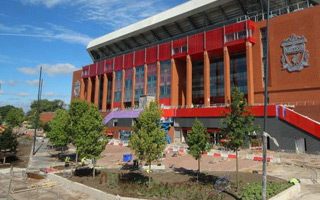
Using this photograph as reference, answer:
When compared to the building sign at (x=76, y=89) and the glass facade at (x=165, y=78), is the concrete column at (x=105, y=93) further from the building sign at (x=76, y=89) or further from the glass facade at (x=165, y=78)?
the glass facade at (x=165, y=78)

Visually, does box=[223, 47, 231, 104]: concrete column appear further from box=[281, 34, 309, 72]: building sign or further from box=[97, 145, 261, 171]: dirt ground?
box=[97, 145, 261, 171]: dirt ground

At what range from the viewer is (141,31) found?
84.6 meters

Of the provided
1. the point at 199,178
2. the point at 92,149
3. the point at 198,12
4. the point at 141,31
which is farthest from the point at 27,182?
the point at 141,31

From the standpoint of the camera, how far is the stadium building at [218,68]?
47719 millimetres

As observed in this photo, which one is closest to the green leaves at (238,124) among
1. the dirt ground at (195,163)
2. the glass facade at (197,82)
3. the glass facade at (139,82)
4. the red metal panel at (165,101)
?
the dirt ground at (195,163)

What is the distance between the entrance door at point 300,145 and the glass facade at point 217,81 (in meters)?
24.0

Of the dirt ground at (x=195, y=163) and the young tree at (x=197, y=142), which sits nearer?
the young tree at (x=197, y=142)

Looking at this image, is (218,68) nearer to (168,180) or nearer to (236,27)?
(236,27)

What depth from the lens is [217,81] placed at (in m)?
66.8

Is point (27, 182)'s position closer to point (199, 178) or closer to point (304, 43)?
point (199, 178)

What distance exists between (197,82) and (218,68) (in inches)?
275

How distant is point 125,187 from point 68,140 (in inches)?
805

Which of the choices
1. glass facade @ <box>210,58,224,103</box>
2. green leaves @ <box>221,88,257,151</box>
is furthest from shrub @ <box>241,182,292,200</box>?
glass facade @ <box>210,58,224,103</box>

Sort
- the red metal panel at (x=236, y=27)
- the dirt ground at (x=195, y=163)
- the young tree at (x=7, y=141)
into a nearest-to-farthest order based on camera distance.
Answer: the dirt ground at (x=195, y=163) < the young tree at (x=7, y=141) < the red metal panel at (x=236, y=27)
